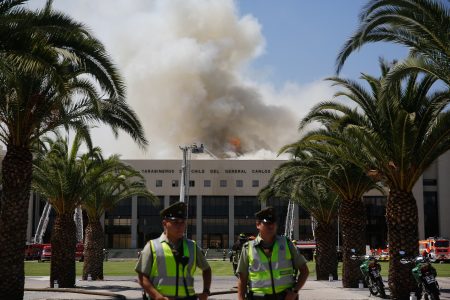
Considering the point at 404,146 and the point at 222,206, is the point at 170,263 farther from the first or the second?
the point at 222,206

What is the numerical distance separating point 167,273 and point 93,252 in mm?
24110

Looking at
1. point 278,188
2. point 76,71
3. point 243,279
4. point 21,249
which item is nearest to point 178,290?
point 243,279

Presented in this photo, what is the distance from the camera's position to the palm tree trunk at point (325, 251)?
92.5 ft

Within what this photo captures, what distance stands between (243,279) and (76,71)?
1288cm

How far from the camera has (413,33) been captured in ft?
43.1

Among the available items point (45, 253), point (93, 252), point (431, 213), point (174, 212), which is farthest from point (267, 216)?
point (431, 213)

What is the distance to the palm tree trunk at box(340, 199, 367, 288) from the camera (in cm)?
2231

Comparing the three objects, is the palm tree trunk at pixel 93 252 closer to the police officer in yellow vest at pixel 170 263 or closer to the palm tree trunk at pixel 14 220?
the palm tree trunk at pixel 14 220

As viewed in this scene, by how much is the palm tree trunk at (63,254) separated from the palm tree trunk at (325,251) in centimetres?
1117

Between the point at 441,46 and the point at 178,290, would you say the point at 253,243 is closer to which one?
the point at 178,290

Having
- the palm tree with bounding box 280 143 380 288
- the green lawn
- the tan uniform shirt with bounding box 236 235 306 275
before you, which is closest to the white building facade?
the green lawn

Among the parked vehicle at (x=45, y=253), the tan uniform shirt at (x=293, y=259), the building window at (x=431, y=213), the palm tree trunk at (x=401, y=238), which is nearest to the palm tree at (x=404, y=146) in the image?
the palm tree trunk at (x=401, y=238)

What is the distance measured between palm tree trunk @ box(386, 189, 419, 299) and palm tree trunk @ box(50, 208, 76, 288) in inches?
479

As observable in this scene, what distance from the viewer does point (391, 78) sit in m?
13.5
